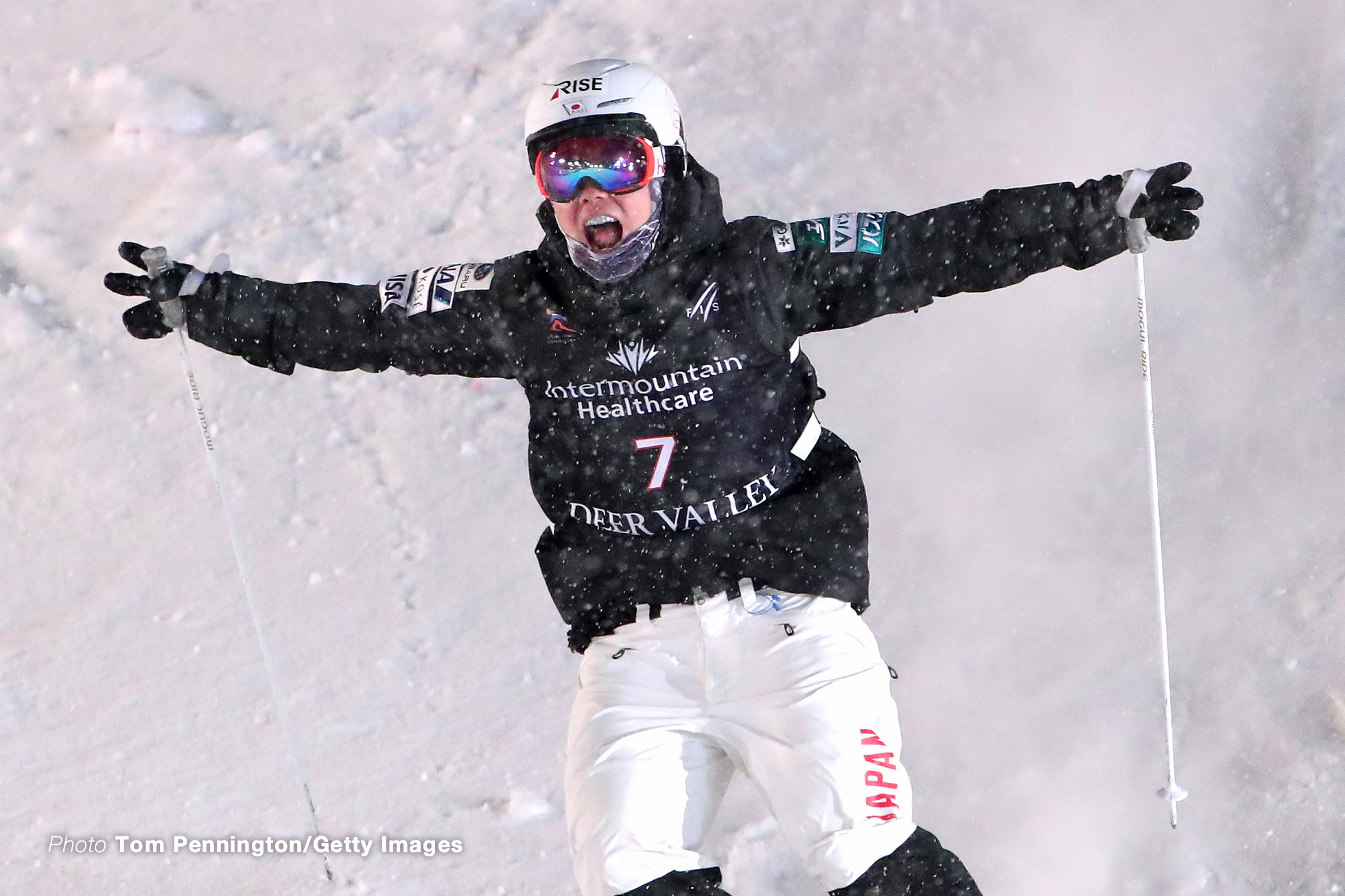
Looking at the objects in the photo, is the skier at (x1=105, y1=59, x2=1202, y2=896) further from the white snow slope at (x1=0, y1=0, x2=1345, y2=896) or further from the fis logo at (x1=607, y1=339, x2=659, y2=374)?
the white snow slope at (x1=0, y1=0, x2=1345, y2=896)

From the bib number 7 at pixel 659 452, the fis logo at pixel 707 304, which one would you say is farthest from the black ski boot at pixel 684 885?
the fis logo at pixel 707 304

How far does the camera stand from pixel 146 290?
3.84m

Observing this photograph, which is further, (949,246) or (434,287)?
(434,287)

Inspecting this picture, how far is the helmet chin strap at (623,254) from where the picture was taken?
3.53 meters

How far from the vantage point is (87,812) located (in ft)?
16.7

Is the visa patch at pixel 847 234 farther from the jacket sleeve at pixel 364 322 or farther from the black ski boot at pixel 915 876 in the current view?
the black ski boot at pixel 915 876

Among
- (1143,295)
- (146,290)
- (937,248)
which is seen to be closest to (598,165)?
(937,248)

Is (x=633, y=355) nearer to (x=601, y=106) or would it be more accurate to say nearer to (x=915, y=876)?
(x=601, y=106)

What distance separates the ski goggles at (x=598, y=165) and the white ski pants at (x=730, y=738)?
1.11 meters

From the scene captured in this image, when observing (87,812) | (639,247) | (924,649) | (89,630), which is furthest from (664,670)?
(89,630)

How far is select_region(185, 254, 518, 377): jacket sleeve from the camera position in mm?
3805

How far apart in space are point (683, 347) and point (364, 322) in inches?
36.5

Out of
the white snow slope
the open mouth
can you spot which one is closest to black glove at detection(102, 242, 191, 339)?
the open mouth

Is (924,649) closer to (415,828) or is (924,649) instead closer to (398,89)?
(415,828)
